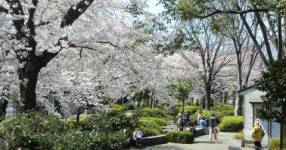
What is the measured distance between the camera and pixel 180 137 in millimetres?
26844

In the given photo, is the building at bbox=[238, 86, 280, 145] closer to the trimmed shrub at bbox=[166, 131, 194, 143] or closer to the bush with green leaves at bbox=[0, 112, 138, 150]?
the trimmed shrub at bbox=[166, 131, 194, 143]

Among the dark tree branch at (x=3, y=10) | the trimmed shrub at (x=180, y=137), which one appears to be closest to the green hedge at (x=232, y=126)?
the trimmed shrub at (x=180, y=137)

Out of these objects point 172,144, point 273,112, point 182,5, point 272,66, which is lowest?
point 172,144

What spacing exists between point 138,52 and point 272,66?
6.76m

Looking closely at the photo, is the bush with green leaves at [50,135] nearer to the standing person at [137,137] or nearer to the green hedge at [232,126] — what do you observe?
the standing person at [137,137]

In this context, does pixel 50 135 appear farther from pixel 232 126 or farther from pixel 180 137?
pixel 232 126

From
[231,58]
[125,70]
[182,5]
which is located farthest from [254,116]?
[231,58]

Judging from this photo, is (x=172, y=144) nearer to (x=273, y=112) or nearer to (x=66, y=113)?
(x=66, y=113)

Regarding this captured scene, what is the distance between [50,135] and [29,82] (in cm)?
360

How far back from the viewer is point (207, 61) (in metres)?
46.1

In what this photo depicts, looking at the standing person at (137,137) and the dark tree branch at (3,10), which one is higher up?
the dark tree branch at (3,10)

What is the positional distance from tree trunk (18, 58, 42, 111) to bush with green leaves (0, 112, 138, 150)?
2265mm

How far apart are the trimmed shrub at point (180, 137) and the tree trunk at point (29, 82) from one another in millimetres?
10201

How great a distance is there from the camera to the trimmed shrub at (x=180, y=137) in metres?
26.8
